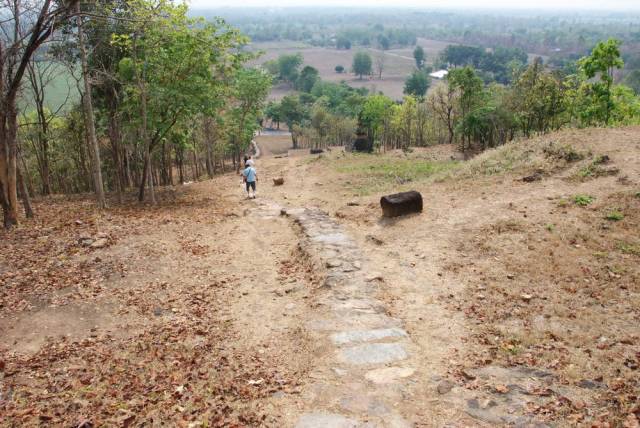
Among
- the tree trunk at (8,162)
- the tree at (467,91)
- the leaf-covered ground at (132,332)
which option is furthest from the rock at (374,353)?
the tree at (467,91)

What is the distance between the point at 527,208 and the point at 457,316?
233 inches

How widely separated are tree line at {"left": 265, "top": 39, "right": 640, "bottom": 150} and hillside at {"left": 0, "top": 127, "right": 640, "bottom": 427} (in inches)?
608

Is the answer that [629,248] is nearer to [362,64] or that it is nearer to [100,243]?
[100,243]

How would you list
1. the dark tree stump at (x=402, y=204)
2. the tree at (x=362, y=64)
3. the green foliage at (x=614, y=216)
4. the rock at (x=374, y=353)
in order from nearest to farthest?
the rock at (x=374, y=353), the green foliage at (x=614, y=216), the dark tree stump at (x=402, y=204), the tree at (x=362, y=64)

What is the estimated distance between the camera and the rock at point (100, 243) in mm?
11948

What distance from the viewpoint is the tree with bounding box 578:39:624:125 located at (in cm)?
2752

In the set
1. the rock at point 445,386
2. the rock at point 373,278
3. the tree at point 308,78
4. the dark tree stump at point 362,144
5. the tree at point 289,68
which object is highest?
the tree at point 289,68

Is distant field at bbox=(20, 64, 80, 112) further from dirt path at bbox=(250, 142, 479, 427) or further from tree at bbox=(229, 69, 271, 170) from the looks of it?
dirt path at bbox=(250, 142, 479, 427)

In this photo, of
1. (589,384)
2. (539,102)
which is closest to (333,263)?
(589,384)

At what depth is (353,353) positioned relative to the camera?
24.7ft

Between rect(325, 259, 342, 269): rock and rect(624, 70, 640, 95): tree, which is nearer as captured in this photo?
rect(325, 259, 342, 269): rock

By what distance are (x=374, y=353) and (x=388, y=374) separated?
0.62 m

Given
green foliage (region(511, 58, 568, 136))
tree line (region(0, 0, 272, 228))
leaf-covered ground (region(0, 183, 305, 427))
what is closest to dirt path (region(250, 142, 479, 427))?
leaf-covered ground (region(0, 183, 305, 427))

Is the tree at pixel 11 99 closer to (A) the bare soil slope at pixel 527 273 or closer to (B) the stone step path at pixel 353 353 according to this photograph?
(B) the stone step path at pixel 353 353
